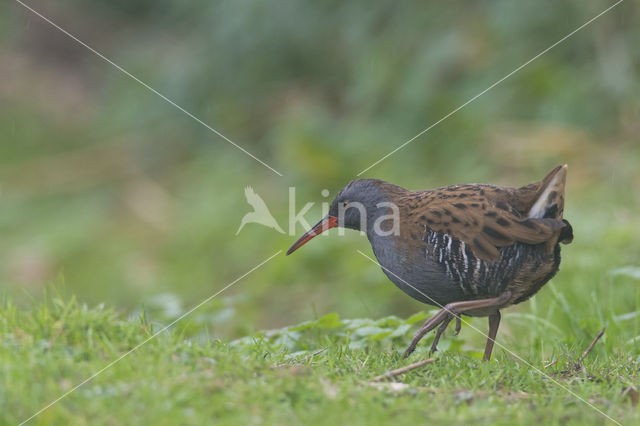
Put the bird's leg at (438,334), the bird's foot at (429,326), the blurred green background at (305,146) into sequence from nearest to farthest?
the bird's foot at (429,326) → the bird's leg at (438,334) → the blurred green background at (305,146)

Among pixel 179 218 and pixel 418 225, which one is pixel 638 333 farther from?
pixel 179 218

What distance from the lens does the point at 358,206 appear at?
14.8 feet

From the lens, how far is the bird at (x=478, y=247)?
12.3 feet

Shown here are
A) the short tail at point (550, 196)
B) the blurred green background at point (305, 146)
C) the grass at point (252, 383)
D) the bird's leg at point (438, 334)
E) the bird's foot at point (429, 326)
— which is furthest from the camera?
the blurred green background at point (305, 146)

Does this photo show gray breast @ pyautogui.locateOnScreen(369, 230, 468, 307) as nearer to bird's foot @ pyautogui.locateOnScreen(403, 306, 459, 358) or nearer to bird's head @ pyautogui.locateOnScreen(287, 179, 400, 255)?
bird's foot @ pyautogui.locateOnScreen(403, 306, 459, 358)

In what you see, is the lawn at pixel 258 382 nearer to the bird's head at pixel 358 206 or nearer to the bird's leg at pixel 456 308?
the bird's leg at pixel 456 308

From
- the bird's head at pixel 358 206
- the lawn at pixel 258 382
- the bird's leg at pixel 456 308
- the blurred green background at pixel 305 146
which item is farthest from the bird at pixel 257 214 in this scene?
the lawn at pixel 258 382

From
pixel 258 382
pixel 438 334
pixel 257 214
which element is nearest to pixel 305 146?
pixel 257 214

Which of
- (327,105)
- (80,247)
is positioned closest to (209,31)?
(327,105)

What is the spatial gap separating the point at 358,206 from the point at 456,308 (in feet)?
3.33

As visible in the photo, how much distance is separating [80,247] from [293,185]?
299cm

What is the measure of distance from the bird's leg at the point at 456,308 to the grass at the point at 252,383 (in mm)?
113

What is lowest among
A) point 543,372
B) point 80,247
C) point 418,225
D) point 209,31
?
point 80,247

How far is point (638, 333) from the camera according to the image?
460 cm
